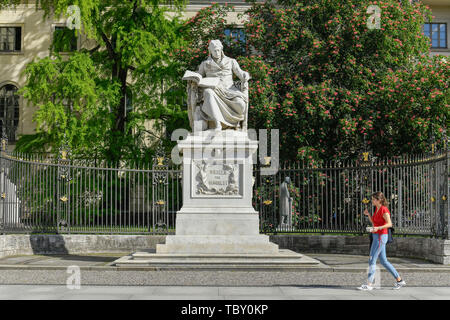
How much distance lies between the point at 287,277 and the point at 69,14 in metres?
16.5

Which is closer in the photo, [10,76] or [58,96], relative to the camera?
[58,96]

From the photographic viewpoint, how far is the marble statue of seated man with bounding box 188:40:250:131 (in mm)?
11538

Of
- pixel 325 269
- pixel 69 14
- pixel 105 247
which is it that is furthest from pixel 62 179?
pixel 69 14

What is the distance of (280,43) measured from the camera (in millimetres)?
21359

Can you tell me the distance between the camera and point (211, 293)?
730 centimetres

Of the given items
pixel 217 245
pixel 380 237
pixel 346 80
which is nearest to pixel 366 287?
pixel 380 237

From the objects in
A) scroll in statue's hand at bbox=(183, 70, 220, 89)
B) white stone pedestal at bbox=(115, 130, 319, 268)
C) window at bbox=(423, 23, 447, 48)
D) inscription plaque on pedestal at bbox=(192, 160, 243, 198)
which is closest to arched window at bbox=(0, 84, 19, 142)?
scroll in statue's hand at bbox=(183, 70, 220, 89)

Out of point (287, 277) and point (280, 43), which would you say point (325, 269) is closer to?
point (287, 277)

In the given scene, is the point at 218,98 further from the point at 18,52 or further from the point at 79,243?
the point at 18,52

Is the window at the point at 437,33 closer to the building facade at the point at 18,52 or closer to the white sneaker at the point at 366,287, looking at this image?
the building facade at the point at 18,52

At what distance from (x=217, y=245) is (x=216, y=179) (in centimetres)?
134

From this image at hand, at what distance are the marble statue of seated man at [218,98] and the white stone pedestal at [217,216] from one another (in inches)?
11.2

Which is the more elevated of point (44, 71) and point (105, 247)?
point (44, 71)

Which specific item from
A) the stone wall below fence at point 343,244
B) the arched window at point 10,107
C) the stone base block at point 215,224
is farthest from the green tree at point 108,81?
the stone base block at point 215,224
